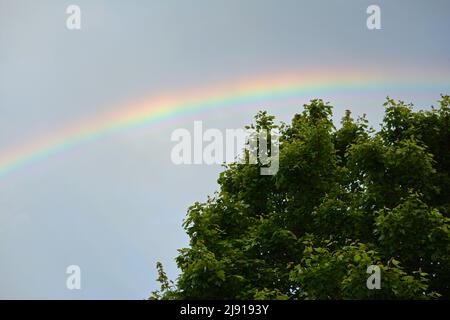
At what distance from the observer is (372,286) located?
19.2m

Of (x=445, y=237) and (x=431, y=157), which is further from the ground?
(x=431, y=157)

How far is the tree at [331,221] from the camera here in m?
20.7

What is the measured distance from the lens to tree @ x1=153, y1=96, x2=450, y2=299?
68.0 ft

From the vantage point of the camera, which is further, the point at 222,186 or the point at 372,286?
the point at 222,186

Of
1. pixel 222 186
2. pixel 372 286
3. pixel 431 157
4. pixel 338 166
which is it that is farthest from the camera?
pixel 222 186

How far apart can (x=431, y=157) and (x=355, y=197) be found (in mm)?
3138

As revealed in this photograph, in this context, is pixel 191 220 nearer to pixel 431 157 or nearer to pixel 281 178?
pixel 281 178

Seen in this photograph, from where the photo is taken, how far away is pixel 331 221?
23797 mm

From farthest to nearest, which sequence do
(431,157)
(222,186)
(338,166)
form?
1. (222,186)
2. (338,166)
3. (431,157)

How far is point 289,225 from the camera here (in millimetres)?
24781
